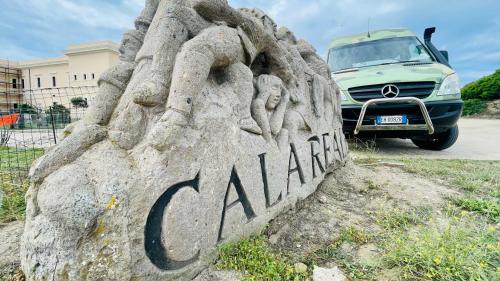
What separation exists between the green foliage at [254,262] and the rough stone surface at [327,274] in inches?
2.9

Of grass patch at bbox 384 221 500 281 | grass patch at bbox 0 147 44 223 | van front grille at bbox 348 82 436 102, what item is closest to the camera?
grass patch at bbox 384 221 500 281

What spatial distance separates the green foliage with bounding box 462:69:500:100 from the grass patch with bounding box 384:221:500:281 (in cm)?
2483

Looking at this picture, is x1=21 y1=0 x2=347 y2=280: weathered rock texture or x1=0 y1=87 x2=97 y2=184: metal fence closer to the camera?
x1=21 y1=0 x2=347 y2=280: weathered rock texture

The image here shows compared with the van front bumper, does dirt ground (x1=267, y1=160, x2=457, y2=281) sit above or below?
below

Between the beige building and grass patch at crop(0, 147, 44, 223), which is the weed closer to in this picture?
grass patch at crop(0, 147, 44, 223)

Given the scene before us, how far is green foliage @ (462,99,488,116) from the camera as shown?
65.3ft

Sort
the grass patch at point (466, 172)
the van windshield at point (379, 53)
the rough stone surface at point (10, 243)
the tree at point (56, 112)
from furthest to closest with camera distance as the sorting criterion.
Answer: the van windshield at point (379, 53) < the tree at point (56, 112) < the grass patch at point (466, 172) < the rough stone surface at point (10, 243)

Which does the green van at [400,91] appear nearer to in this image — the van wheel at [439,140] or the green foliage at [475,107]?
the van wheel at [439,140]

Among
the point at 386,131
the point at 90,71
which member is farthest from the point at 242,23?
the point at 90,71

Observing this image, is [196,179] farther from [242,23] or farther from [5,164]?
[5,164]

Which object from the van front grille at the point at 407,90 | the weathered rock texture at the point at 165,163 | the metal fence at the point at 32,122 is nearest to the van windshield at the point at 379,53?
the van front grille at the point at 407,90

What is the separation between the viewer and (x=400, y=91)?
183 inches

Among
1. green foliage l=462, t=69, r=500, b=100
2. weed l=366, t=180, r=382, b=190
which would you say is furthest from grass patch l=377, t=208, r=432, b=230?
green foliage l=462, t=69, r=500, b=100

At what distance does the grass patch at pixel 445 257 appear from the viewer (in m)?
1.45
